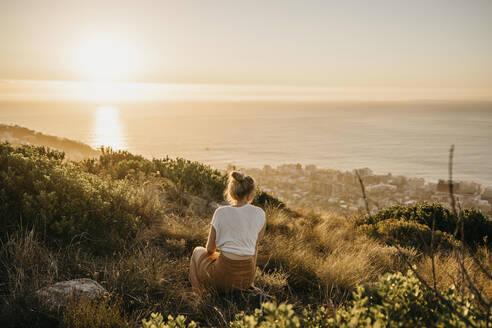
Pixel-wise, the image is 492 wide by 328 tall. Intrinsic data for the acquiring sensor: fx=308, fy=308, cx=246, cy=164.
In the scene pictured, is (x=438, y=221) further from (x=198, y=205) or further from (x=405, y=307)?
(x=405, y=307)

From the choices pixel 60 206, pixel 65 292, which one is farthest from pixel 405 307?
pixel 60 206

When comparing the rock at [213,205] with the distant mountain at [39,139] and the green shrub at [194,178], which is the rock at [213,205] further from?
the distant mountain at [39,139]

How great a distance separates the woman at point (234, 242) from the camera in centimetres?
353

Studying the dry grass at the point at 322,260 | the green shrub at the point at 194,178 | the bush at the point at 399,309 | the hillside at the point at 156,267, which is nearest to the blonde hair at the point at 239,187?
the dry grass at the point at 322,260

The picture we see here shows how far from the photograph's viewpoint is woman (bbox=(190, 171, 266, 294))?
3527 millimetres

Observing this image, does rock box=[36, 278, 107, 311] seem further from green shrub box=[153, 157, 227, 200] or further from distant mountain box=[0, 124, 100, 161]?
distant mountain box=[0, 124, 100, 161]

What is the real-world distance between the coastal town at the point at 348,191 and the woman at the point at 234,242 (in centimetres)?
1120

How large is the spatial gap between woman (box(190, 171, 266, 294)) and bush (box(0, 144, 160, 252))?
172cm

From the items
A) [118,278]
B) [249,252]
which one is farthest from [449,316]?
[118,278]

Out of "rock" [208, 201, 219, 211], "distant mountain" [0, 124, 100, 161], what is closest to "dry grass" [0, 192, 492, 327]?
"rock" [208, 201, 219, 211]

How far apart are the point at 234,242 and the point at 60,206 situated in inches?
110

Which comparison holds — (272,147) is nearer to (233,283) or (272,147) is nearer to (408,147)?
(408,147)

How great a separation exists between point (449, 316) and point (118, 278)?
10.8ft

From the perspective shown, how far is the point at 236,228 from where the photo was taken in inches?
139
